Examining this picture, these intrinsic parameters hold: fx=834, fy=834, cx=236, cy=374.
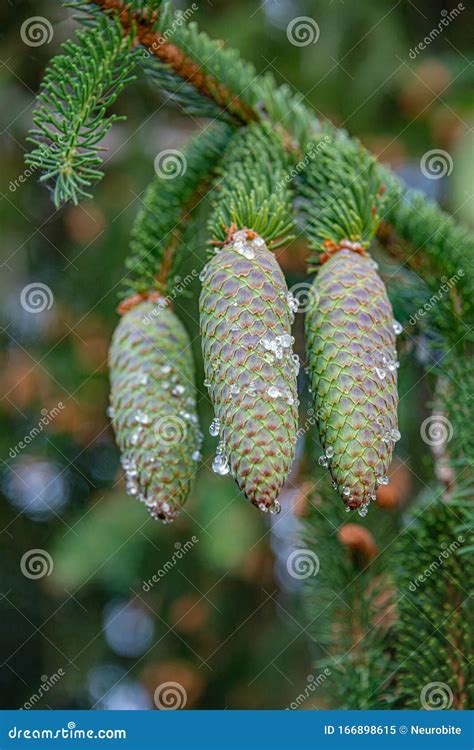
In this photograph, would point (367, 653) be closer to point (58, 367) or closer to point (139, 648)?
point (139, 648)

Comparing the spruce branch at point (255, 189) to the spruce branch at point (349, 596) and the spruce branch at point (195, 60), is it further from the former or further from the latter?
the spruce branch at point (349, 596)

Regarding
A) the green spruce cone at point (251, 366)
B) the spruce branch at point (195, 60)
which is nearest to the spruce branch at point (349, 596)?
the green spruce cone at point (251, 366)

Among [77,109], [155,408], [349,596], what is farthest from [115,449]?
[77,109]

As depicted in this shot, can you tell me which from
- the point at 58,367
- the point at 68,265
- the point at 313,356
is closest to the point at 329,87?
the point at 68,265

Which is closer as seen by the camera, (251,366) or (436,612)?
(251,366)

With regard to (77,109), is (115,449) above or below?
below

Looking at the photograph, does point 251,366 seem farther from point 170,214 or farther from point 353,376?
point 170,214
